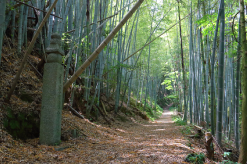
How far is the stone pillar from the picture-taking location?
7.96ft

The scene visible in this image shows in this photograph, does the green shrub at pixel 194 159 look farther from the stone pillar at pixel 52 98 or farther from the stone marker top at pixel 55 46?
the stone marker top at pixel 55 46

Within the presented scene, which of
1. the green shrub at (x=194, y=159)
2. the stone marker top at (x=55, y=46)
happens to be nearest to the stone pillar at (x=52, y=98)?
the stone marker top at (x=55, y=46)

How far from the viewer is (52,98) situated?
2.48m

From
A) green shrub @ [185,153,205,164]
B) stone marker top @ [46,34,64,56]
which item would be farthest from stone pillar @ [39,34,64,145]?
green shrub @ [185,153,205,164]

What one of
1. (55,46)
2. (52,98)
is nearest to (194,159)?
(52,98)

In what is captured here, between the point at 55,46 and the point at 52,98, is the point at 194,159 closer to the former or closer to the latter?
the point at 52,98

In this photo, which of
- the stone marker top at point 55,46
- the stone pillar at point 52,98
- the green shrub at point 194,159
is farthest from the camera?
the stone marker top at point 55,46

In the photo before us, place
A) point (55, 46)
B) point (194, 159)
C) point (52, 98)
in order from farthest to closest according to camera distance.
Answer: point (55, 46) → point (52, 98) → point (194, 159)

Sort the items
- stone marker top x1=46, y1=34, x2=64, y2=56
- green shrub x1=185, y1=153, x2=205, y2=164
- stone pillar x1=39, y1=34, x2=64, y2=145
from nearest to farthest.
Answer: green shrub x1=185, y1=153, x2=205, y2=164, stone pillar x1=39, y1=34, x2=64, y2=145, stone marker top x1=46, y1=34, x2=64, y2=56

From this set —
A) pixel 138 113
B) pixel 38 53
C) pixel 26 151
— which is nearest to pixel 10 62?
pixel 38 53

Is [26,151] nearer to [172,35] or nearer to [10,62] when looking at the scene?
[10,62]

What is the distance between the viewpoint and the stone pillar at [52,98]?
2426 mm

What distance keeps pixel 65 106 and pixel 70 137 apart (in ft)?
4.53

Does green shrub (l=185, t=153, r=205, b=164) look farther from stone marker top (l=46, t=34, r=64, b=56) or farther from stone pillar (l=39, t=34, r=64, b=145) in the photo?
stone marker top (l=46, t=34, r=64, b=56)
